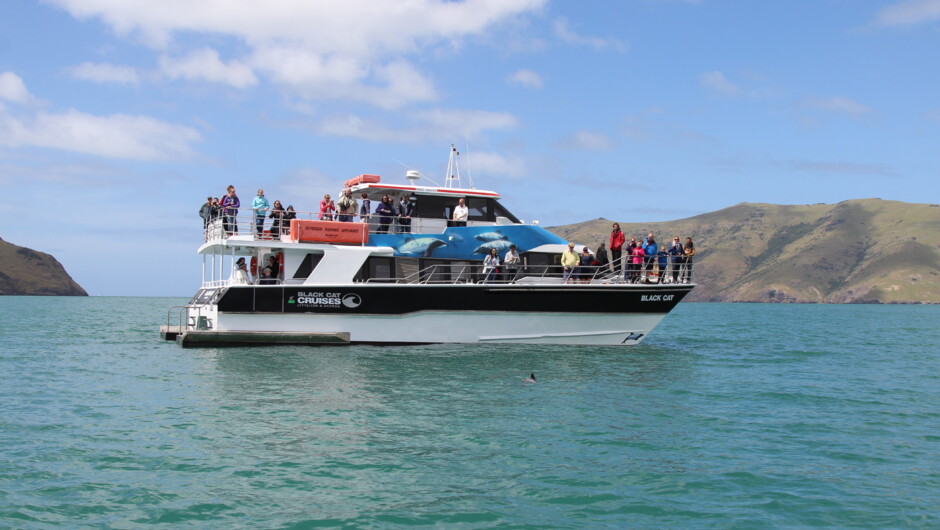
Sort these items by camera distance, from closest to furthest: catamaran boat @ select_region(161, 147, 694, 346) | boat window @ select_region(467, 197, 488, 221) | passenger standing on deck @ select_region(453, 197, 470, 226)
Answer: catamaran boat @ select_region(161, 147, 694, 346)
passenger standing on deck @ select_region(453, 197, 470, 226)
boat window @ select_region(467, 197, 488, 221)

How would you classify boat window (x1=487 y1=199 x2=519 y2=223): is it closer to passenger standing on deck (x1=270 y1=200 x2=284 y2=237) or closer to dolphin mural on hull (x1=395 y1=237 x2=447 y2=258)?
dolphin mural on hull (x1=395 y1=237 x2=447 y2=258)

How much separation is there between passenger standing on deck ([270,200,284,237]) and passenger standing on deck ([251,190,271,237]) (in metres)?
0.22

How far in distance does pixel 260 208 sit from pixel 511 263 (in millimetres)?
7286

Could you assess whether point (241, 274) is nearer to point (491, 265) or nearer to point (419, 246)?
point (419, 246)

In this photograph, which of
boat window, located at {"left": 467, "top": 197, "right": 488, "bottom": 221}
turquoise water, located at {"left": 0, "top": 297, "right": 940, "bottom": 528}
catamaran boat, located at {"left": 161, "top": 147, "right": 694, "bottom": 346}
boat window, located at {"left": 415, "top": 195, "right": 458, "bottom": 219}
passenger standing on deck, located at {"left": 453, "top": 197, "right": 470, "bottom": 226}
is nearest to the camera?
turquoise water, located at {"left": 0, "top": 297, "right": 940, "bottom": 528}

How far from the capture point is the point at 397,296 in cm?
2186

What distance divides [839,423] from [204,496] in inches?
395

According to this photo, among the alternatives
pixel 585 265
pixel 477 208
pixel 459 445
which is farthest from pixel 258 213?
pixel 459 445

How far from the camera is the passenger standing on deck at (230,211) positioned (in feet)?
72.2

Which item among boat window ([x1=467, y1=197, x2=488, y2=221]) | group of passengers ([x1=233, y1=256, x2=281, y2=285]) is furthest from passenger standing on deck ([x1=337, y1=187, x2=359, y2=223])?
boat window ([x1=467, y1=197, x2=488, y2=221])

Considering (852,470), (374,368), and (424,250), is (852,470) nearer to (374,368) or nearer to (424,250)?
(374,368)

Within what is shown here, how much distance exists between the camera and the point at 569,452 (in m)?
10.4

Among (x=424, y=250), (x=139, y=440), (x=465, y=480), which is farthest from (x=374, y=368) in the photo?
(x=465, y=480)

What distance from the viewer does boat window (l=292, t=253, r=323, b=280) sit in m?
22.2
